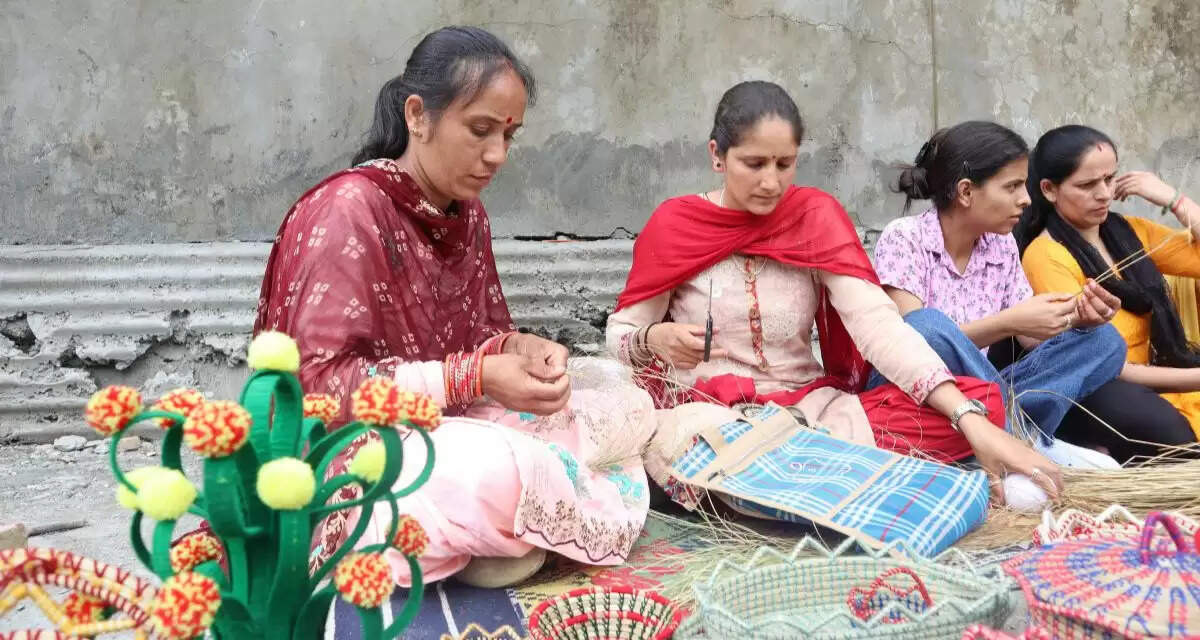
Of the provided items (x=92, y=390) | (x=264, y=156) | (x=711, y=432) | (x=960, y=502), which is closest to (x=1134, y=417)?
(x=960, y=502)

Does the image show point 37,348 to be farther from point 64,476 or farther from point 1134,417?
point 1134,417

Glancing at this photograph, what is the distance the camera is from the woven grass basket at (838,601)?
1.91 m

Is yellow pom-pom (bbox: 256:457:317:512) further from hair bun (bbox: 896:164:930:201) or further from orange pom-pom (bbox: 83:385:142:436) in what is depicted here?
hair bun (bbox: 896:164:930:201)

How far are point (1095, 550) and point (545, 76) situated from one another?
369 centimetres

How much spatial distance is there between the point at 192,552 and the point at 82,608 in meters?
0.15

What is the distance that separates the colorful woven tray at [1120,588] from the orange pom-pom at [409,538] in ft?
3.13

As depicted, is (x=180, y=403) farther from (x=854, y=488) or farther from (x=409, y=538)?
(x=854, y=488)

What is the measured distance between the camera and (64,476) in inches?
161

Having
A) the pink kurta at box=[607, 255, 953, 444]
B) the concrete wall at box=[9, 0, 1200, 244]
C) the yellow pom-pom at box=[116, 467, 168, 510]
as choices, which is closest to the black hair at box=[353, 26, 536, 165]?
the pink kurta at box=[607, 255, 953, 444]

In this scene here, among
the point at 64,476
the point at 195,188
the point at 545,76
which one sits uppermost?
the point at 545,76

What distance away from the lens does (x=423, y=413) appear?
4.93 feet

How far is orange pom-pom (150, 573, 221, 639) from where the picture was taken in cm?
136

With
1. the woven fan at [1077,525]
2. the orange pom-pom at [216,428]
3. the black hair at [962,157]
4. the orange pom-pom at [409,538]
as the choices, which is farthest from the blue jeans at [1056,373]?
the orange pom-pom at [216,428]

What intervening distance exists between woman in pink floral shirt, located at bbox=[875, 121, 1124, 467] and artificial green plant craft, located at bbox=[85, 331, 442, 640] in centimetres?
238
